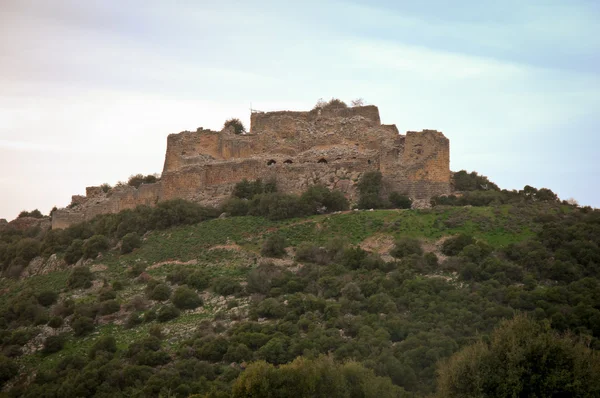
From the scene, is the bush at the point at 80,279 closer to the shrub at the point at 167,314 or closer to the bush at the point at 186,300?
the bush at the point at 186,300

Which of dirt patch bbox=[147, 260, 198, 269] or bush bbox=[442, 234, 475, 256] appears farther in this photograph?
dirt patch bbox=[147, 260, 198, 269]

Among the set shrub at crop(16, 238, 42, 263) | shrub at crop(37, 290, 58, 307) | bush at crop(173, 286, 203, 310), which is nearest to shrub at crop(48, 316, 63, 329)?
shrub at crop(37, 290, 58, 307)

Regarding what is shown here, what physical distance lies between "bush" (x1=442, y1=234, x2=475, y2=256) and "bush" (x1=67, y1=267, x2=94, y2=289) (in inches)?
584

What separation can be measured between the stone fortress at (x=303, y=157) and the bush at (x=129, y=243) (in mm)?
3853

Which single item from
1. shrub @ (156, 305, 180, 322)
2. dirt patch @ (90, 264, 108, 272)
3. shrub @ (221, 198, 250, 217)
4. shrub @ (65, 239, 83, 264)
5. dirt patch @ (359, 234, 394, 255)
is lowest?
shrub @ (156, 305, 180, 322)

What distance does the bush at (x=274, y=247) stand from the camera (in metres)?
43.1

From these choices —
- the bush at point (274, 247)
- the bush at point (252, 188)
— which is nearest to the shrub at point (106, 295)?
the bush at point (274, 247)

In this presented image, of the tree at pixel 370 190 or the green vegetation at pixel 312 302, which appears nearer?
the green vegetation at pixel 312 302

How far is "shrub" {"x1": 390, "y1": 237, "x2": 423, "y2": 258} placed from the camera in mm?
41750

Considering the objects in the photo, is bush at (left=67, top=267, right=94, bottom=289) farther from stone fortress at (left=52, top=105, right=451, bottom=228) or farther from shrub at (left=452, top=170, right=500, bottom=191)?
shrub at (left=452, top=170, right=500, bottom=191)

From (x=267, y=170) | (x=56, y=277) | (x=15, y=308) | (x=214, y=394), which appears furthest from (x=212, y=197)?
(x=214, y=394)

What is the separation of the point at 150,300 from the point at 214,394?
12.0 meters

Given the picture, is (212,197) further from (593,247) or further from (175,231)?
(593,247)

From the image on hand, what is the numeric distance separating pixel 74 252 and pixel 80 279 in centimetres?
395
